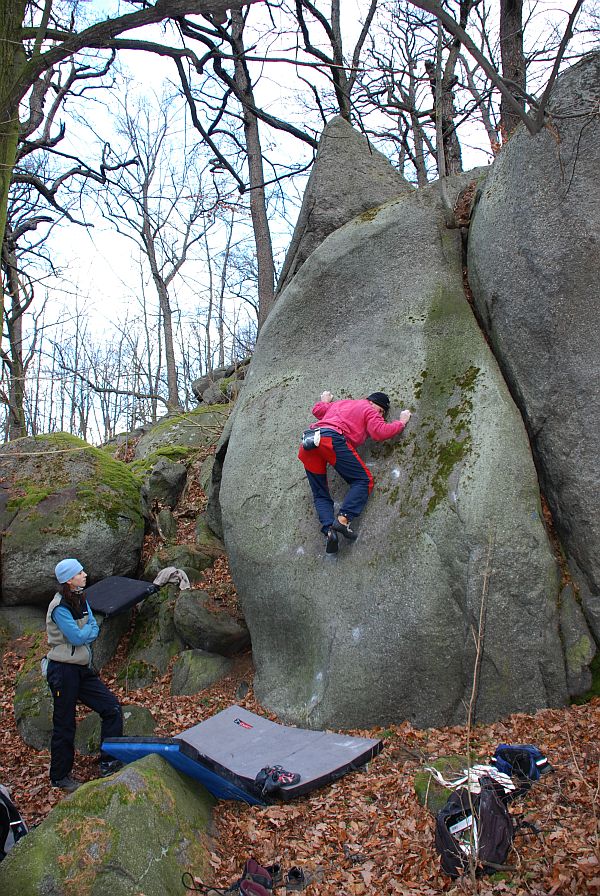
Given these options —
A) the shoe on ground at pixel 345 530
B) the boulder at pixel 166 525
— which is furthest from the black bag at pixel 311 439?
the boulder at pixel 166 525

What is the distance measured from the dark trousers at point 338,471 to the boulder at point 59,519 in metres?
4.05

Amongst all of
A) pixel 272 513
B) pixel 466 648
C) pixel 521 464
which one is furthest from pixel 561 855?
pixel 272 513

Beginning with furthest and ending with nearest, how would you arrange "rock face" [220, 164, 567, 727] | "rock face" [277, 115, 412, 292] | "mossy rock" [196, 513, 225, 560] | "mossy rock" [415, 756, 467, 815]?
"mossy rock" [196, 513, 225, 560]
"rock face" [277, 115, 412, 292]
"rock face" [220, 164, 567, 727]
"mossy rock" [415, 756, 467, 815]

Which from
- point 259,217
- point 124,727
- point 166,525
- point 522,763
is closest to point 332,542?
point 522,763

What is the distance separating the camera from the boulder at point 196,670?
802 cm

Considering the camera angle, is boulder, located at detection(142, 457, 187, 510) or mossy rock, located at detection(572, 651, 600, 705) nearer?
mossy rock, located at detection(572, 651, 600, 705)

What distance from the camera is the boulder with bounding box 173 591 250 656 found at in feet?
27.4

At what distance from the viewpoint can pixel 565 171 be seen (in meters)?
6.61

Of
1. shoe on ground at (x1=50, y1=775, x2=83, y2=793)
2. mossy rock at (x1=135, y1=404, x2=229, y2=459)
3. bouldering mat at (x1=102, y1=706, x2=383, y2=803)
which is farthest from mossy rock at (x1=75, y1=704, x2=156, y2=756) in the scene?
mossy rock at (x1=135, y1=404, x2=229, y2=459)

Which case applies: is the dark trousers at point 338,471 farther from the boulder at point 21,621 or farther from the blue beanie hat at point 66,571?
the boulder at point 21,621

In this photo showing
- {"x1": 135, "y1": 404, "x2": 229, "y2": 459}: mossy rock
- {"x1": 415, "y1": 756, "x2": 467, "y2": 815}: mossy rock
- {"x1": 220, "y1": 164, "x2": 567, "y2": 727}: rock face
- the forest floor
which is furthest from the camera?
{"x1": 135, "y1": 404, "x2": 229, "y2": 459}: mossy rock

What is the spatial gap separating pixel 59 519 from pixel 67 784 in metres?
4.80

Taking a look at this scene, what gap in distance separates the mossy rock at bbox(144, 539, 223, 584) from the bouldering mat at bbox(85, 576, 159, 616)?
68cm

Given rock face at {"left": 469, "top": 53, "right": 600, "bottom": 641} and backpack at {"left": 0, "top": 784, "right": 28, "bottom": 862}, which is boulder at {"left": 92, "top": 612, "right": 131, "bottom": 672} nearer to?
backpack at {"left": 0, "top": 784, "right": 28, "bottom": 862}
